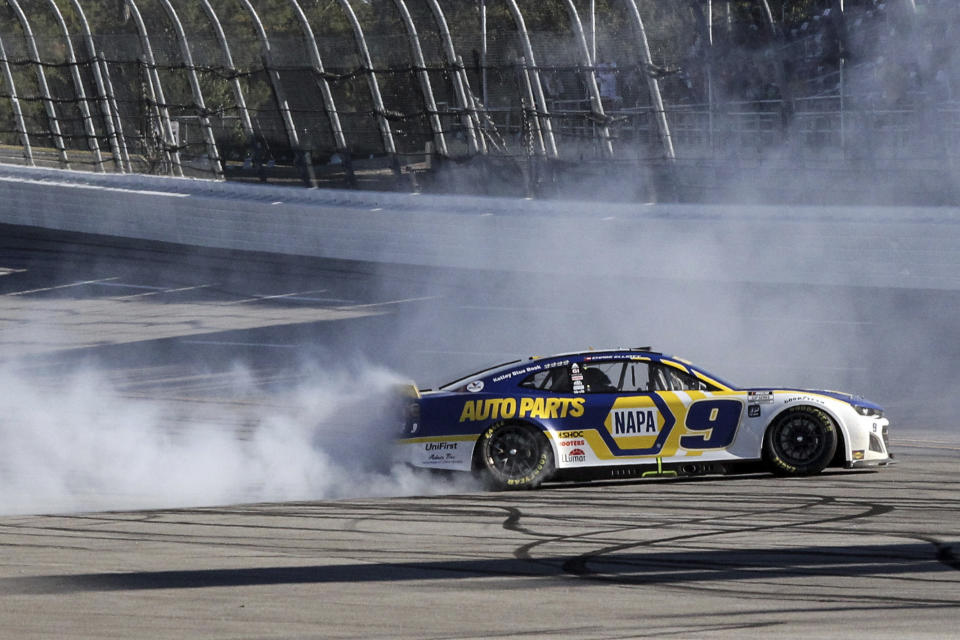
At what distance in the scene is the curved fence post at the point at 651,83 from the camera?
16359mm

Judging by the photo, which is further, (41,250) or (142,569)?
(41,250)

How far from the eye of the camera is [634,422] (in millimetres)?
8617

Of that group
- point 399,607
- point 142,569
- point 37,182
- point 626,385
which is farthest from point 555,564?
point 37,182

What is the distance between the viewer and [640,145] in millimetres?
16688

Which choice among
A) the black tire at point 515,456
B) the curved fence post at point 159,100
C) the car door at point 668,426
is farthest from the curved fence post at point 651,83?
the curved fence post at point 159,100

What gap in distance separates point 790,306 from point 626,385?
6.71 meters

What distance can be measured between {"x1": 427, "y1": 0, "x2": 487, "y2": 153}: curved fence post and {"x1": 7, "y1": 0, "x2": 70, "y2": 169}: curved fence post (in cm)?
892

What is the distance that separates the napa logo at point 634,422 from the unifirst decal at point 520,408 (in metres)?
0.25

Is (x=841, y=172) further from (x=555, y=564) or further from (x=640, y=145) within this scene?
(x=555, y=564)

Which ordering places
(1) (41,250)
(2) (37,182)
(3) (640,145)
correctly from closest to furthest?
(3) (640,145), (1) (41,250), (2) (37,182)

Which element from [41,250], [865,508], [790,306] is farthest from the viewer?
[41,250]

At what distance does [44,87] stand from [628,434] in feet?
59.5

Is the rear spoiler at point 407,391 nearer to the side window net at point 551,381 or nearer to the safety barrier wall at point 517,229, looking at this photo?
the side window net at point 551,381

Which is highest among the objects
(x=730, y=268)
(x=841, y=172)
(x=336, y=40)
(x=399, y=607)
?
(x=336, y=40)
